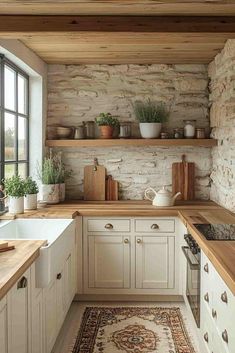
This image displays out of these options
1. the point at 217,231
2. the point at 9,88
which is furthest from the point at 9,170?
the point at 217,231

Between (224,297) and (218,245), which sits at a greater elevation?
(218,245)

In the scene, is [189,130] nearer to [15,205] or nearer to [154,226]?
[154,226]

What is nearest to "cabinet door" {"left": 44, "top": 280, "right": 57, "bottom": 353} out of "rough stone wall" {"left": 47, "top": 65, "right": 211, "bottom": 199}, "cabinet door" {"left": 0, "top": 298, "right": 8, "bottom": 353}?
"cabinet door" {"left": 0, "top": 298, "right": 8, "bottom": 353}

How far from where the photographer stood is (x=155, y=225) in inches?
159

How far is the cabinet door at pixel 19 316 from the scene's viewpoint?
2029 millimetres

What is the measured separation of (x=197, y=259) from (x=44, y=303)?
3.55 feet

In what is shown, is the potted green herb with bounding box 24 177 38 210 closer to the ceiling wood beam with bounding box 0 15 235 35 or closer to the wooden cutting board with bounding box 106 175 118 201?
the wooden cutting board with bounding box 106 175 118 201

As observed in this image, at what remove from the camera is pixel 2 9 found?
9.37 ft

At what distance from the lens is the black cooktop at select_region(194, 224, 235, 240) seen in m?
2.78

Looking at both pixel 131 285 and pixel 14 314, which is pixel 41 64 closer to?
pixel 131 285

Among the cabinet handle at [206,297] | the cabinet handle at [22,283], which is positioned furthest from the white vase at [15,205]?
the cabinet handle at [206,297]

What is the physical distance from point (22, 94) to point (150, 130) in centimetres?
136

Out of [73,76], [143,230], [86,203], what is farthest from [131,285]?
[73,76]

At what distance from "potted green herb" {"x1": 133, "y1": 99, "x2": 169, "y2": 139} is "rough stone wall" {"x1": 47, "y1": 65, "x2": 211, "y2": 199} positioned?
8cm
